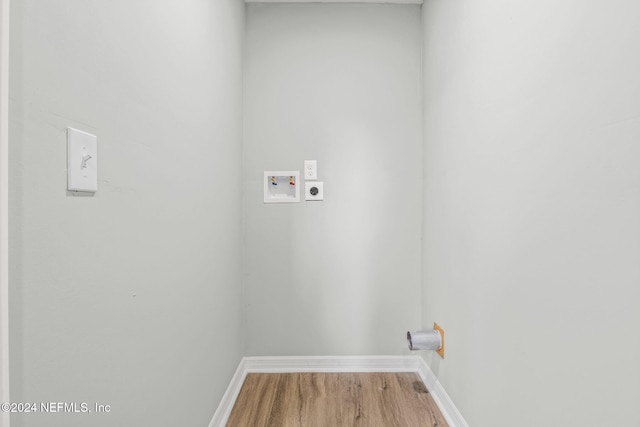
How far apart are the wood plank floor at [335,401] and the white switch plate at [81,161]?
Answer: 141cm

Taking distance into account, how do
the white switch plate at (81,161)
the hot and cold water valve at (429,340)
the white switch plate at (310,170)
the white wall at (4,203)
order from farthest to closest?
the white switch plate at (310,170)
the hot and cold water valve at (429,340)
the white switch plate at (81,161)
the white wall at (4,203)

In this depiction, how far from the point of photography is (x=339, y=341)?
6.44 feet

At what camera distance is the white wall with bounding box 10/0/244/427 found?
52 cm

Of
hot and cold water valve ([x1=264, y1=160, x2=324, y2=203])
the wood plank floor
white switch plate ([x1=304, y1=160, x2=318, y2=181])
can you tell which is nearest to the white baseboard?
the wood plank floor

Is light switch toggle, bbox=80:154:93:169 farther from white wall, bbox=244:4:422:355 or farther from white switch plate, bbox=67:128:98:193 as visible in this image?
white wall, bbox=244:4:422:355

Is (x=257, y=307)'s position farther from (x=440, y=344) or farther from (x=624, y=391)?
(x=624, y=391)

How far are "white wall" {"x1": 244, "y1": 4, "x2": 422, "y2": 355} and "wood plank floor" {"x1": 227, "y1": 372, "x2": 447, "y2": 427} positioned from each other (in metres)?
0.17

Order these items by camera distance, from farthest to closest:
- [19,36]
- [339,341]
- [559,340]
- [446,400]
Result: [339,341] < [446,400] < [559,340] < [19,36]

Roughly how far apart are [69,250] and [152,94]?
0.52 metres

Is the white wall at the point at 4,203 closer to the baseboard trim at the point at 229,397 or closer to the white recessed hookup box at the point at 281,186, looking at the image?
the baseboard trim at the point at 229,397

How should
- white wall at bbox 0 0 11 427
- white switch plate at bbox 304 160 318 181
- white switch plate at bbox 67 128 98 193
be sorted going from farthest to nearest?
white switch plate at bbox 304 160 318 181 < white switch plate at bbox 67 128 98 193 < white wall at bbox 0 0 11 427

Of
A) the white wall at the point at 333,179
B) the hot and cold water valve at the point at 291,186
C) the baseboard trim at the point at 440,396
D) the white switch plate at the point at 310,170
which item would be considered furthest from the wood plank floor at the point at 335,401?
the white switch plate at the point at 310,170

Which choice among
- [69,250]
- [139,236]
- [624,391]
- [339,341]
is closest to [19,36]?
[69,250]

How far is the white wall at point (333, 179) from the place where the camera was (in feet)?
6.44
